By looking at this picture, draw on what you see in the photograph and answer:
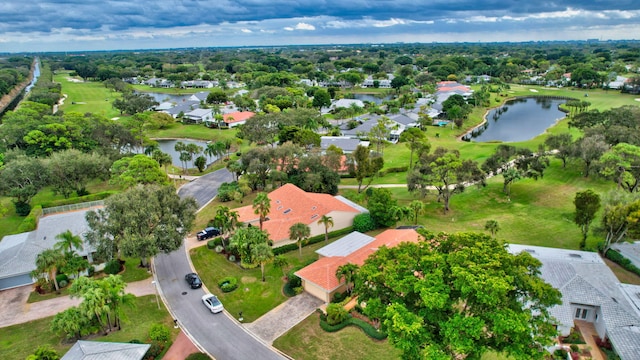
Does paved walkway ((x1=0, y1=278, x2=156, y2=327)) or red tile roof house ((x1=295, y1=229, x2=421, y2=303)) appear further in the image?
red tile roof house ((x1=295, y1=229, x2=421, y2=303))

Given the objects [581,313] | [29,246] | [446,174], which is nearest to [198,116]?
[29,246]

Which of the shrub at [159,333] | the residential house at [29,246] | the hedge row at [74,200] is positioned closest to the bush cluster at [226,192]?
the hedge row at [74,200]

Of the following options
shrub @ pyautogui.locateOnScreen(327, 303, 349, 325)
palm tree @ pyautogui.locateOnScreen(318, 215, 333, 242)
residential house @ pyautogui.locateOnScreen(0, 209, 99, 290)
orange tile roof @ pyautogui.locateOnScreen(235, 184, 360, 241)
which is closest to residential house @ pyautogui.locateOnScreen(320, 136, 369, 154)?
orange tile roof @ pyautogui.locateOnScreen(235, 184, 360, 241)

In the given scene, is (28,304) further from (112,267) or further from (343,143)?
(343,143)

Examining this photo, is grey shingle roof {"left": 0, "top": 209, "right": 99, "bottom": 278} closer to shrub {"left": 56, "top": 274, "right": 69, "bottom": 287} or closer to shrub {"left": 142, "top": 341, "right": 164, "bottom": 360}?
shrub {"left": 56, "top": 274, "right": 69, "bottom": 287}

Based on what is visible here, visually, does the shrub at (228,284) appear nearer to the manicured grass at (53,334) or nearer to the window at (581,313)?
the manicured grass at (53,334)

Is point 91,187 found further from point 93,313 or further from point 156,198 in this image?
point 93,313
